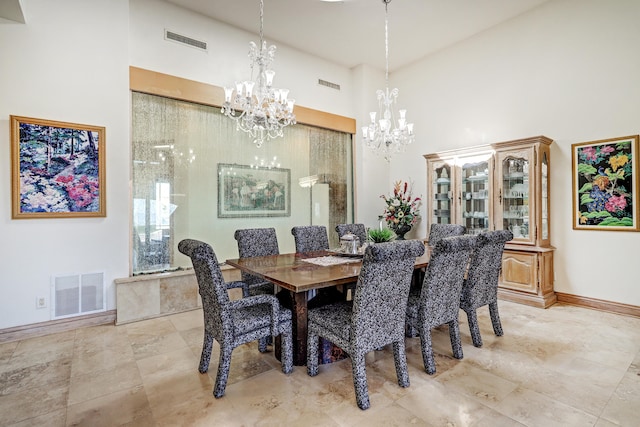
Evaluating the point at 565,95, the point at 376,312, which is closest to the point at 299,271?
the point at 376,312

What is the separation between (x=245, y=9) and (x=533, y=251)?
469cm

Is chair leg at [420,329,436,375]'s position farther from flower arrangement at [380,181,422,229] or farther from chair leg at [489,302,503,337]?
flower arrangement at [380,181,422,229]

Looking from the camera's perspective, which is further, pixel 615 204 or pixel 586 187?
pixel 586 187

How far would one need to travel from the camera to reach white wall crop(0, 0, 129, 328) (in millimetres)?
3098

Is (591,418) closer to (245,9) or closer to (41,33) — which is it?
(245,9)

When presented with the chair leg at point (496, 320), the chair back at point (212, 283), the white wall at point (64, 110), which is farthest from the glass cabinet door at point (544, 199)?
the white wall at point (64, 110)

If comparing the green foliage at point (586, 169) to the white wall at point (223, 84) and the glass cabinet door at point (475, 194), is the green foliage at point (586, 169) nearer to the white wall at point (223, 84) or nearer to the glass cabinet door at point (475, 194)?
the white wall at point (223, 84)

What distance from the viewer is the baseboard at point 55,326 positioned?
10.1ft

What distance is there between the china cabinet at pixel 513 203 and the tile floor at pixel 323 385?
0.93m

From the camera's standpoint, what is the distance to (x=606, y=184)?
12.1 feet

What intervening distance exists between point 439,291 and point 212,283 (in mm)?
1601

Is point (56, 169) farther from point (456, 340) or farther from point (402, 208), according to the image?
point (402, 208)

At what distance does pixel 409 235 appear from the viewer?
5.74 metres

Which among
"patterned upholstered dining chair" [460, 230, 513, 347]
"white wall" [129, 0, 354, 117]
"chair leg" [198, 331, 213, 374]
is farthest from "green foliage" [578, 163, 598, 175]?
"chair leg" [198, 331, 213, 374]
